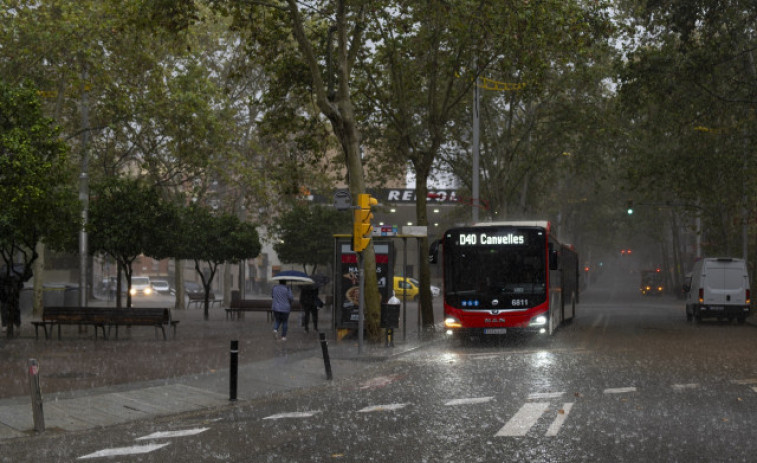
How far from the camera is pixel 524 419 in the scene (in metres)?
10.8

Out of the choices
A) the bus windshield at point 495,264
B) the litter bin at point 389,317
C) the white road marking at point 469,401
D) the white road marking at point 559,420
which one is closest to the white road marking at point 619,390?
the white road marking at point 559,420

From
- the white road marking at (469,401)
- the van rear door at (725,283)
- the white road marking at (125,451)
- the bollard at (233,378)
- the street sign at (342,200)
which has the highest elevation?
the street sign at (342,200)

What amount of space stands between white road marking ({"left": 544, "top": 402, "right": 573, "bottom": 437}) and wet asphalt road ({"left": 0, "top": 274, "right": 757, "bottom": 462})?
0.01 meters

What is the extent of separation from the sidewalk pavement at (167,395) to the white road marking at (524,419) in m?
4.18

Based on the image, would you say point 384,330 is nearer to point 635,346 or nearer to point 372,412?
point 635,346

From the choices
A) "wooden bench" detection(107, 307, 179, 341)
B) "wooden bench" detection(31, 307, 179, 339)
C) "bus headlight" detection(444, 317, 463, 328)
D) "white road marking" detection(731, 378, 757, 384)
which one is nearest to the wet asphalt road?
"white road marking" detection(731, 378, 757, 384)

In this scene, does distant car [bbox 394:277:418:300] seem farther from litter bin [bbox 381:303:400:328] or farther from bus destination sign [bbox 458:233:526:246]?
litter bin [bbox 381:303:400:328]

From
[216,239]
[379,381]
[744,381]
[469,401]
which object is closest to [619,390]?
[469,401]

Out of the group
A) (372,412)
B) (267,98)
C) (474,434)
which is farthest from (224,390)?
(267,98)

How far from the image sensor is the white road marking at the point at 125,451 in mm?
8922

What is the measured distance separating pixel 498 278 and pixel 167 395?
1166 centimetres

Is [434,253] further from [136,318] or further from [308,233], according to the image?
[308,233]

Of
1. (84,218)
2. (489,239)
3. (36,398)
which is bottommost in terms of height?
(36,398)

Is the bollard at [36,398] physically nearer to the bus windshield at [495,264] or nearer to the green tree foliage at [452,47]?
the bus windshield at [495,264]
